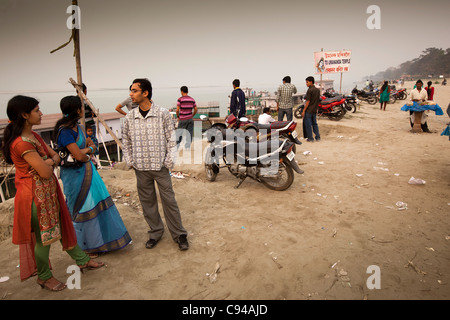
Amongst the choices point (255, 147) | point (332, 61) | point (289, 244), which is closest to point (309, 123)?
point (255, 147)

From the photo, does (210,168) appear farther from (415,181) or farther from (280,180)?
(415,181)

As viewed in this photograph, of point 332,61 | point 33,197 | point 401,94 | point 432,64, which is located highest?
point 432,64

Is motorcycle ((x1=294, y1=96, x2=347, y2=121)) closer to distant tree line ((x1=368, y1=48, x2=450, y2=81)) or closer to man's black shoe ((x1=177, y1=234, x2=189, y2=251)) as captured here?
man's black shoe ((x1=177, y1=234, x2=189, y2=251))

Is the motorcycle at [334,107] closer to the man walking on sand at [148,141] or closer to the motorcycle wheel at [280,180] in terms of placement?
the motorcycle wheel at [280,180]

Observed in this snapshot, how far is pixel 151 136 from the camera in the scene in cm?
A: 281

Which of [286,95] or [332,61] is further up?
[332,61]

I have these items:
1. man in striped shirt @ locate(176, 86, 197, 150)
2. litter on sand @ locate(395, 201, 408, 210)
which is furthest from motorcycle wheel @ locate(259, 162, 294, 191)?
man in striped shirt @ locate(176, 86, 197, 150)

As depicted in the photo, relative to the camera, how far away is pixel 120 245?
9.51ft

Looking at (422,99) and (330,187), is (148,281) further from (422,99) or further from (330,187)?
(422,99)

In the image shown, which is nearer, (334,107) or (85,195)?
(85,195)

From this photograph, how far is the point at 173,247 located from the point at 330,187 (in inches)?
121

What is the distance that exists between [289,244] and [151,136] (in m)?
2.02
